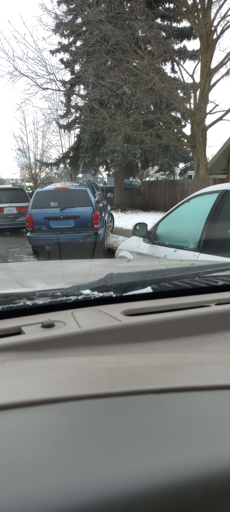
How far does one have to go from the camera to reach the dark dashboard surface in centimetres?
121

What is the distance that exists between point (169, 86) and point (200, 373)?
42.4ft

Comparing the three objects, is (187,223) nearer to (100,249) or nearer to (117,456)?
(117,456)

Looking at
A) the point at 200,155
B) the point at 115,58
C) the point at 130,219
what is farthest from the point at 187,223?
the point at 130,219

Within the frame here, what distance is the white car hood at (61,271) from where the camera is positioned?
254cm

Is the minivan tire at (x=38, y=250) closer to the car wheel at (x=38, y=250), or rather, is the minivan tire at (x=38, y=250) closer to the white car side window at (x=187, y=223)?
the car wheel at (x=38, y=250)

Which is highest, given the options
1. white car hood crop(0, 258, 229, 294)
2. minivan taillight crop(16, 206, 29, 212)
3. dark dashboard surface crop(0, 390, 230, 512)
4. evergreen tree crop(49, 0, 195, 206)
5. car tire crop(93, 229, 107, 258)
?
evergreen tree crop(49, 0, 195, 206)

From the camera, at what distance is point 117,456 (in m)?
1.29

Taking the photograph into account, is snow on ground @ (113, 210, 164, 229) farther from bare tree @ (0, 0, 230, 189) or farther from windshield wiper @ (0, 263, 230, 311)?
windshield wiper @ (0, 263, 230, 311)

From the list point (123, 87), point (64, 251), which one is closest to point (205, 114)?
point (123, 87)

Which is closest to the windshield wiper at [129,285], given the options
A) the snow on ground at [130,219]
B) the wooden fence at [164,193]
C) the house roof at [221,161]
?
the snow on ground at [130,219]

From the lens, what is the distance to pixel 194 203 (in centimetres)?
431

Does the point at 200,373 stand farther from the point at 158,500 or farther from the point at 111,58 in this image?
the point at 111,58

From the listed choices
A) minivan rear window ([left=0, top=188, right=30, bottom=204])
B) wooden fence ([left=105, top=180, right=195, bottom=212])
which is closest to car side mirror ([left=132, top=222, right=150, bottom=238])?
minivan rear window ([left=0, top=188, right=30, bottom=204])

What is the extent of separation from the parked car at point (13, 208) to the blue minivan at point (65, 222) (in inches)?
115
